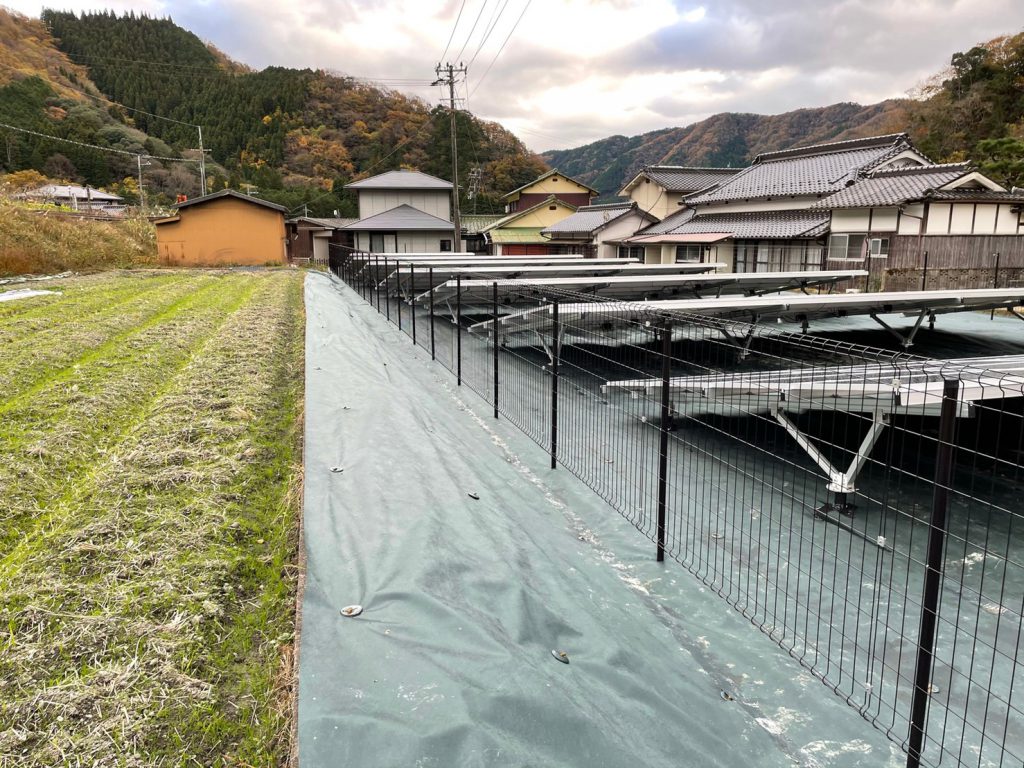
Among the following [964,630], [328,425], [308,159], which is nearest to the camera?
[964,630]

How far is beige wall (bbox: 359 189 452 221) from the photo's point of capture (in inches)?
1592

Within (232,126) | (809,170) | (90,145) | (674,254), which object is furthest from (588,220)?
(232,126)

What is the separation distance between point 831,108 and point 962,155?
160ft

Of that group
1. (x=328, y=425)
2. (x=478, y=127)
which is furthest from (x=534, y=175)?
(x=328, y=425)

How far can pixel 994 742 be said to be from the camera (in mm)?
2312

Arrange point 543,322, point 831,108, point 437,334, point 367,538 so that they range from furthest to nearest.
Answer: point 831,108
point 437,334
point 543,322
point 367,538

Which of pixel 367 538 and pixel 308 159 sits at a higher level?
pixel 308 159

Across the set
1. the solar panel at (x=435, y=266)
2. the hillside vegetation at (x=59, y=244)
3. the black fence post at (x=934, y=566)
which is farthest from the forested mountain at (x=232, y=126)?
the black fence post at (x=934, y=566)

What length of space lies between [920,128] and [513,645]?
41.4 m

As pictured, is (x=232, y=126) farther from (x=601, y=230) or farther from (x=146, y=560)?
(x=146, y=560)

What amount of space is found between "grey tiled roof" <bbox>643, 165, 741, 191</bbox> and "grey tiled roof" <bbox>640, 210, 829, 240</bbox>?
433cm

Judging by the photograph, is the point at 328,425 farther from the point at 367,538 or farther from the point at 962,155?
the point at 962,155

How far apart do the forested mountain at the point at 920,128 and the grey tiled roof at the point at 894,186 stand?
673 centimetres

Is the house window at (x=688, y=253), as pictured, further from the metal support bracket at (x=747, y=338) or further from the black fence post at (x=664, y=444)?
the black fence post at (x=664, y=444)
